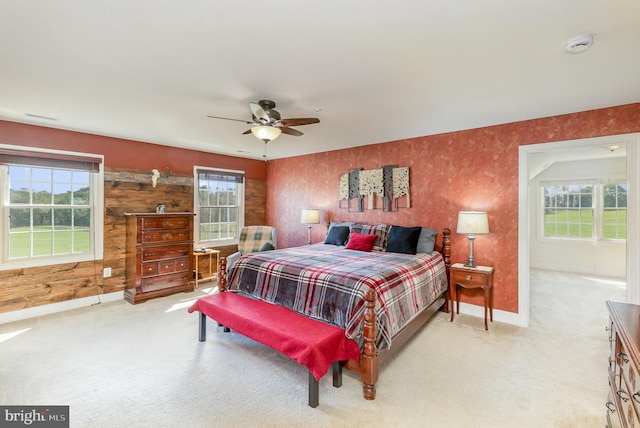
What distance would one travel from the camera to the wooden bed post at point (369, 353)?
6.88 ft

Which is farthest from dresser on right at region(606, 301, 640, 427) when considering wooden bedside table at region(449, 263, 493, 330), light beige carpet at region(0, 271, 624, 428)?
wooden bedside table at region(449, 263, 493, 330)

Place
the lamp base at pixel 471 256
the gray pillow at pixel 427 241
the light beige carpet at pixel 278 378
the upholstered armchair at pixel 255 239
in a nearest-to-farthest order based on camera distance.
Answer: the light beige carpet at pixel 278 378 → the lamp base at pixel 471 256 → the gray pillow at pixel 427 241 → the upholstered armchair at pixel 255 239

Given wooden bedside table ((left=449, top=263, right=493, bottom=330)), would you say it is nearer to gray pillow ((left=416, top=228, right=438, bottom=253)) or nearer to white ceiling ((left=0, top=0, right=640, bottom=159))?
gray pillow ((left=416, top=228, right=438, bottom=253))

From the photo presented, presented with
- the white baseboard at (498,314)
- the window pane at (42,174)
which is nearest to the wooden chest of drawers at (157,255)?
the window pane at (42,174)

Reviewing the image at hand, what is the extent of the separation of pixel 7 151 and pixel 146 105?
1984mm

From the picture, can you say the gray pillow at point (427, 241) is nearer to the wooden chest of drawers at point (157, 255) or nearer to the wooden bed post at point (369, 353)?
the wooden bed post at point (369, 353)

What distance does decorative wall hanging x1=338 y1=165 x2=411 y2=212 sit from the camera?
435cm

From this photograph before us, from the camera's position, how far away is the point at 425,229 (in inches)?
157

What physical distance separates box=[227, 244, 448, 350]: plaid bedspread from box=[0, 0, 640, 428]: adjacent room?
2 centimetres

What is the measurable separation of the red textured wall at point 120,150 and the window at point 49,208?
0.44 feet

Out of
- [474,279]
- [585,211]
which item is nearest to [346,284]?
[474,279]

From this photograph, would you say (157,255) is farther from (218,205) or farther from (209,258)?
(218,205)

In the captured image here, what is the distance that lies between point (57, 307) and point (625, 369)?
17.6 ft

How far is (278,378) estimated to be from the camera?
91.9 inches
